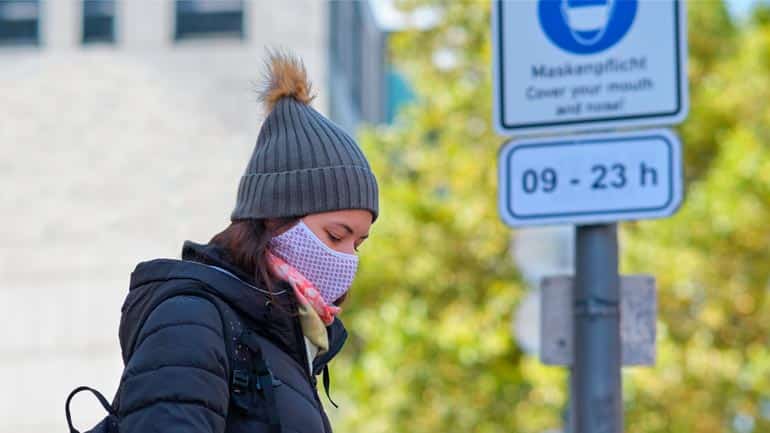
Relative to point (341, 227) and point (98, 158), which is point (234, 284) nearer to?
point (341, 227)

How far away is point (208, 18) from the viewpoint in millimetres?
36094

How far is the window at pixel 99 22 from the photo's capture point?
119ft

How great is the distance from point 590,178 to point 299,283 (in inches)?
99.4

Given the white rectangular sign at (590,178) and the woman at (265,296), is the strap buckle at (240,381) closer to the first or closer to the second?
the woman at (265,296)

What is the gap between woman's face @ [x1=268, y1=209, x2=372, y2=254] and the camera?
2992mm

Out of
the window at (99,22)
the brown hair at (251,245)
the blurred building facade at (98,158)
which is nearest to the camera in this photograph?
the brown hair at (251,245)

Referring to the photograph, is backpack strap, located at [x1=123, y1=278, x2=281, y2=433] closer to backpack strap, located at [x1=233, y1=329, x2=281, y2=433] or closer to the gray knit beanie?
backpack strap, located at [x1=233, y1=329, x2=281, y2=433]

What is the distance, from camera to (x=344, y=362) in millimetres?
18688

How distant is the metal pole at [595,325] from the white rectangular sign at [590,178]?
4.3 inches

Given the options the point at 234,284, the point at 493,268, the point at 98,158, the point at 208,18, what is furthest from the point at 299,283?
the point at 98,158

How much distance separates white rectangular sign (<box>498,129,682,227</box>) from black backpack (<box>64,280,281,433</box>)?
2679 mm

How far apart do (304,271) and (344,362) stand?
15.8m

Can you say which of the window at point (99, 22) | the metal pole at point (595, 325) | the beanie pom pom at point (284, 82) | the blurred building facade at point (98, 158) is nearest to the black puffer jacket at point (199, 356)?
the beanie pom pom at point (284, 82)

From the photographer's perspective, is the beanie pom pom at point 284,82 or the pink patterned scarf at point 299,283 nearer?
the pink patterned scarf at point 299,283
